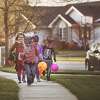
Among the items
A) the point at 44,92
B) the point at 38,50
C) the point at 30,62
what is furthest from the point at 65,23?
the point at 44,92

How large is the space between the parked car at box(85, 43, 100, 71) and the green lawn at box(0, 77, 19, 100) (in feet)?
5.72

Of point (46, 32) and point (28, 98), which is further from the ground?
point (46, 32)

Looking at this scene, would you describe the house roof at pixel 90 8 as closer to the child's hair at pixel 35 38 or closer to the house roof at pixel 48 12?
the house roof at pixel 48 12

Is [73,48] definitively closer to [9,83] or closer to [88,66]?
[88,66]

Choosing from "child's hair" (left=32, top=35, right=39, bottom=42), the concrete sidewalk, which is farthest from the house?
the concrete sidewalk

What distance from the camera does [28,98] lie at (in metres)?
9.97

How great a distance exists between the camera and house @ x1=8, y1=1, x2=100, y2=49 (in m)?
13.0

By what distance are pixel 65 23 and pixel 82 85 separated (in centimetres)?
188

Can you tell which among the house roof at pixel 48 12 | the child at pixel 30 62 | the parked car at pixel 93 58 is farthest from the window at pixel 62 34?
the child at pixel 30 62

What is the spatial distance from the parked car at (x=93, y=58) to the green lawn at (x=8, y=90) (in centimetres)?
174

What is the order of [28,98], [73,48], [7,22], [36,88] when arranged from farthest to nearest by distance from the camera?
[7,22] < [73,48] < [36,88] < [28,98]

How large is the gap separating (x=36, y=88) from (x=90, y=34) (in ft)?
6.87

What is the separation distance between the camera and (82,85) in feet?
40.7

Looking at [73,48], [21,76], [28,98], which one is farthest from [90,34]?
[28,98]
